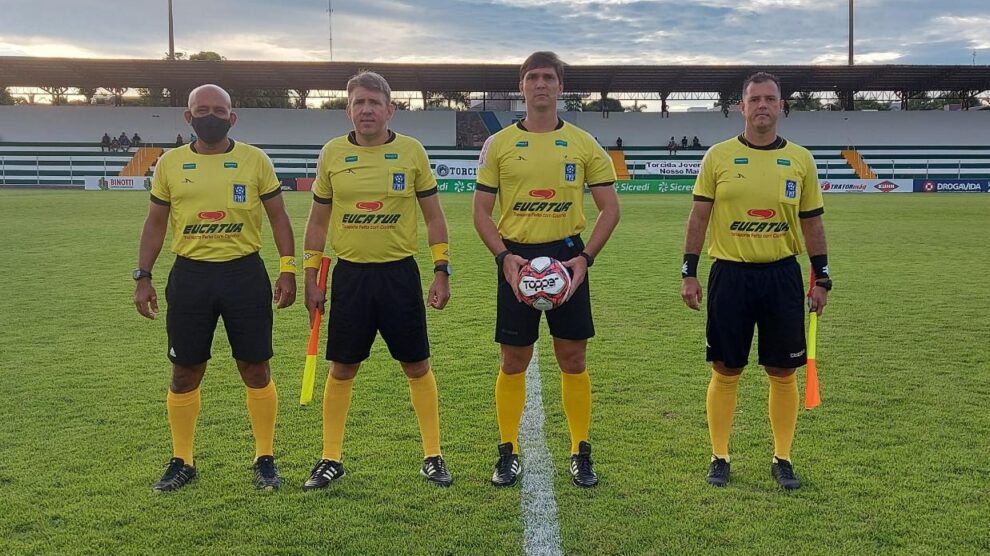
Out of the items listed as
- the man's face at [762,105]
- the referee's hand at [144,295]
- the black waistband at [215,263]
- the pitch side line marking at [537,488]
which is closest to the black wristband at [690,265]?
the man's face at [762,105]

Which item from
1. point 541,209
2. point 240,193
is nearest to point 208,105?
point 240,193

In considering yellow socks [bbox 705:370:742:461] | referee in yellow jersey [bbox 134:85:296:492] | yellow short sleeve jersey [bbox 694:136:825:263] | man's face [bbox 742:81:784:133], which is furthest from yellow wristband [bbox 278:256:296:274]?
man's face [bbox 742:81:784:133]

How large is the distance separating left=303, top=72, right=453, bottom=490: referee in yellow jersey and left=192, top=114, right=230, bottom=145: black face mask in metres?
0.49

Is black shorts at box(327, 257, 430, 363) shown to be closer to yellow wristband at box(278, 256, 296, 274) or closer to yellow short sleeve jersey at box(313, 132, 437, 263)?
yellow short sleeve jersey at box(313, 132, 437, 263)

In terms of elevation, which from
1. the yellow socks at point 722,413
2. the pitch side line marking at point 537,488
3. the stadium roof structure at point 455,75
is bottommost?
the pitch side line marking at point 537,488

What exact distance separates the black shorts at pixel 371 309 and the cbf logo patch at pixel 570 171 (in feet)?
3.00

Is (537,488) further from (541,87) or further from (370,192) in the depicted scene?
(541,87)

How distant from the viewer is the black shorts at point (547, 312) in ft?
12.3

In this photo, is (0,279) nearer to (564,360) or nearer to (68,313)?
(68,313)

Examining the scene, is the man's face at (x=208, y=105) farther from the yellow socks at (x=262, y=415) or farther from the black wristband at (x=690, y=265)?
the black wristband at (x=690, y=265)

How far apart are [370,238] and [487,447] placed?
140cm

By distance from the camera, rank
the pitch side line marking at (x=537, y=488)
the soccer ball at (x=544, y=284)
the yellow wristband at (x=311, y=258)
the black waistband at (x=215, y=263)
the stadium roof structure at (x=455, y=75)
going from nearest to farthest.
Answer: the pitch side line marking at (x=537, y=488)
the soccer ball at (x=544, y=284)
the black waistband at (x=215, y=263)
the yellow wristband at (x=311, y=258)
the stadium roof structure at (x=455, y=75)

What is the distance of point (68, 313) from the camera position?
26.5ft

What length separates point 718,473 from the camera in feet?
12.4
